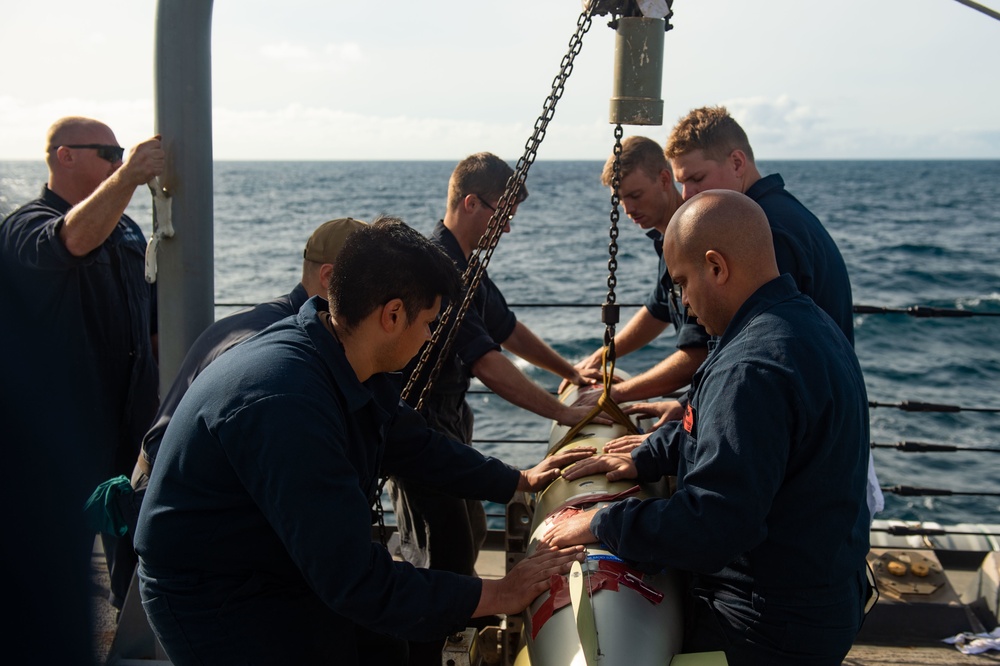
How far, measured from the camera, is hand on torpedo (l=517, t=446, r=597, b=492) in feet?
11.1

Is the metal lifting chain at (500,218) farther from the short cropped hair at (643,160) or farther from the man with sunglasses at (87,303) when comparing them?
the man with sunglasses at (87,303)

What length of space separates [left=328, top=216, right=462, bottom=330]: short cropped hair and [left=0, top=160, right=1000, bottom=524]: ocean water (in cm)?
119

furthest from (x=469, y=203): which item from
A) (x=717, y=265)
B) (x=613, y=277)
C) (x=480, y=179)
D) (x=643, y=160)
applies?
(x=717, y=265)

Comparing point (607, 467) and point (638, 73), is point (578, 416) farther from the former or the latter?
point (638, 73)

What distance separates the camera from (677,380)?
4211mm

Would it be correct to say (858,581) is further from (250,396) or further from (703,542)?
(250,396)

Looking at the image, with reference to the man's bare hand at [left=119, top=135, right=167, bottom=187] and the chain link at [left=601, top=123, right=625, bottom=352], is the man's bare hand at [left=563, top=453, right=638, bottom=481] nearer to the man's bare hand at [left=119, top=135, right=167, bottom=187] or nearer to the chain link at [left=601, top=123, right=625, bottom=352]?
the chain link at [left=601, top=123, right=625, bottom=352]

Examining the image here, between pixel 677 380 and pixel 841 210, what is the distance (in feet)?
163

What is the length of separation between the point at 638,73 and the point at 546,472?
1.59 meters

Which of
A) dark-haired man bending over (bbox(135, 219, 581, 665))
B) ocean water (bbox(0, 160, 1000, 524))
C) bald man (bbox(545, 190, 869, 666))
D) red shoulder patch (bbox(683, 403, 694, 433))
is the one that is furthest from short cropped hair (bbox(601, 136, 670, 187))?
dark-haired man bending over (bbox(135, 219, 581, 665))

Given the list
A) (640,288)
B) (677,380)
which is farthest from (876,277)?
(677,380)

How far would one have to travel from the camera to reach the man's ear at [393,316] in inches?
95.3

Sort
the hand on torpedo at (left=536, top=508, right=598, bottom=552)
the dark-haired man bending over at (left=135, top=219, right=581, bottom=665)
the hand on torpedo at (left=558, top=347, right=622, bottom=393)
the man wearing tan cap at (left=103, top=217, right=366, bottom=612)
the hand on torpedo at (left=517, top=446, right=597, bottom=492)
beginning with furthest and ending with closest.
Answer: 1. the hand on torpedo at (left=558, top=347, right=622, bottom=393)
2. the hand on torpedo at (left=517, top=446, right=597, bottom=492)
3. the man wearing tan cap at (left=103, top=217, right=366, bottom=612)
4. the hand on torpedo at (left=536, top=508, right=598, bottom=552)
5. the dark-haired man bending over at (left=135, top=219, right=581, bottom=665)

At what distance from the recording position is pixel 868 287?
2467 cm
